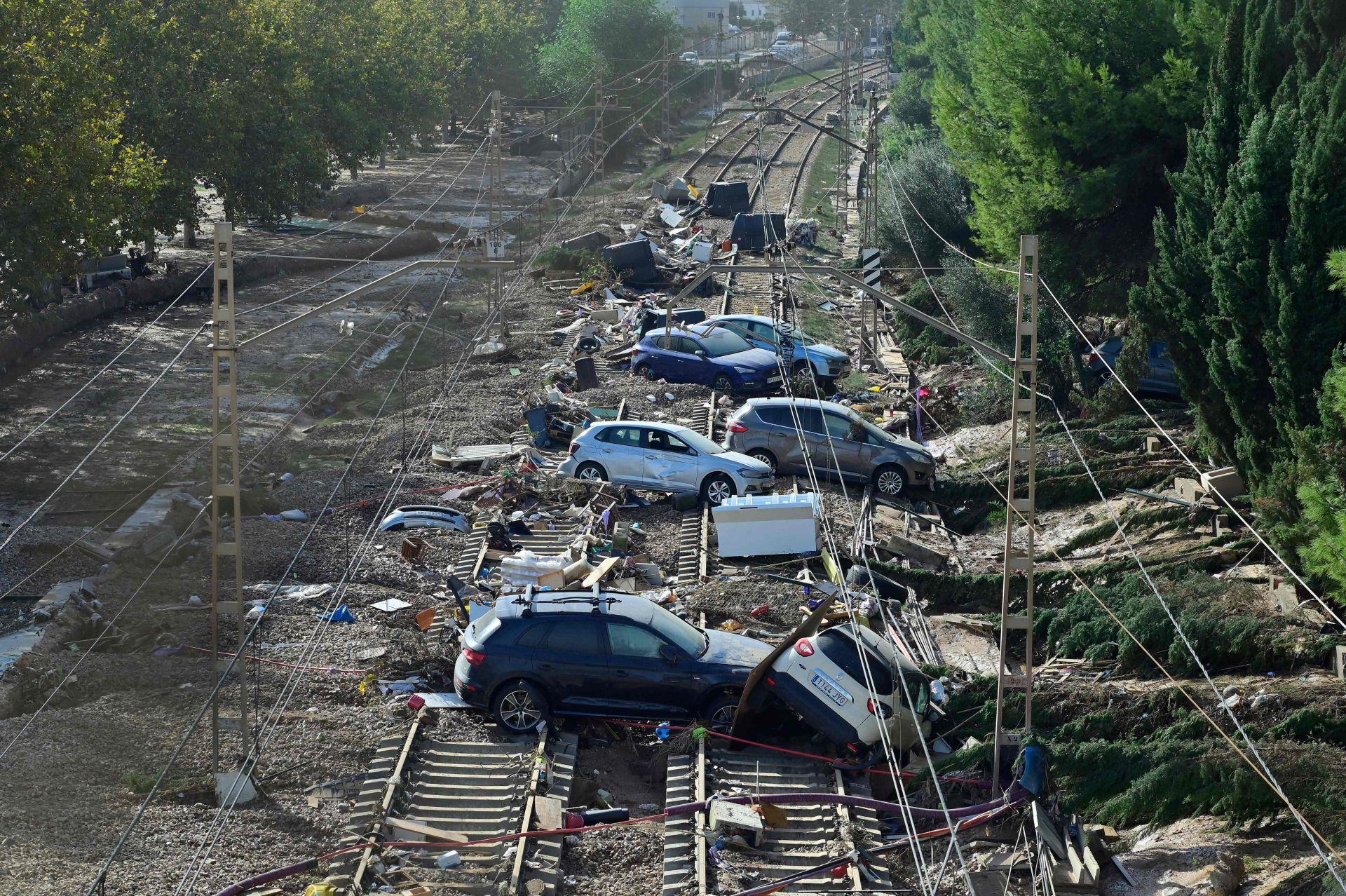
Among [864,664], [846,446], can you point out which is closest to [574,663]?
[864,664]

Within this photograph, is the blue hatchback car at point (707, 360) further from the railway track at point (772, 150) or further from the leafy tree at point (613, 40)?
the leafy tree at point (613, 40)

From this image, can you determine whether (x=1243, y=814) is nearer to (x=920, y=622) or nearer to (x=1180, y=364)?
(x=920, y=622)

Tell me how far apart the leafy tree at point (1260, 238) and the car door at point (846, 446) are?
529 cm

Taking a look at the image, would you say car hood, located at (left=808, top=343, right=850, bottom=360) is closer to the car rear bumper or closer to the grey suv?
the grey suv

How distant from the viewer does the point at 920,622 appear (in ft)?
62.3

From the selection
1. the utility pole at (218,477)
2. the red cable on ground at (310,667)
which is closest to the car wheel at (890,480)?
the red cable on ground at (310,667)

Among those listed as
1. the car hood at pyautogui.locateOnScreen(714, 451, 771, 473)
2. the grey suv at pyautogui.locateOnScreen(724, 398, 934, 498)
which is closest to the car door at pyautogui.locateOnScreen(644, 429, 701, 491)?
the car hood at pyautogui.locateOnScreen(714, 451, 771, 473)

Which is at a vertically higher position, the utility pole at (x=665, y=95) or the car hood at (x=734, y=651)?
the utility pole at (x=665, y=95)

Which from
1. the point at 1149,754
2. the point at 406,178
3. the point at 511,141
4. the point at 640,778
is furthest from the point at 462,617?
the point at 511,141

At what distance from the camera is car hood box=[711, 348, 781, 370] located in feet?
99.5

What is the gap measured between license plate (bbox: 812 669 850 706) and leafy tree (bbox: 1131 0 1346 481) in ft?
25.8

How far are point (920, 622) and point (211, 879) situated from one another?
416 inches

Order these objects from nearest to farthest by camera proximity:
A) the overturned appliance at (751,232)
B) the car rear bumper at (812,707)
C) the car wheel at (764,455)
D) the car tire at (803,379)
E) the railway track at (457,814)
A: the railway track at (457,814), the car rear bumper at (812,707), the car wheel at (764,455), the car tire at (803,379), the overturned appliance at (751,232)

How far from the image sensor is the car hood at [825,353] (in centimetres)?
3158
